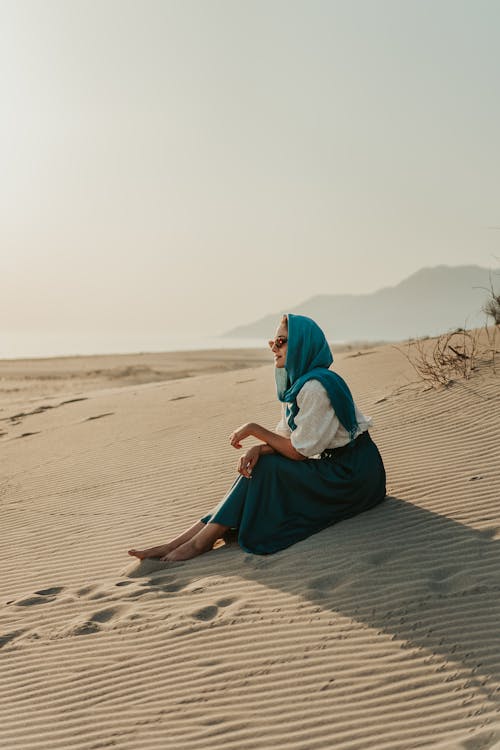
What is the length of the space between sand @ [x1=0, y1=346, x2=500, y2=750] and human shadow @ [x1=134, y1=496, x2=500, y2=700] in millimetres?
14

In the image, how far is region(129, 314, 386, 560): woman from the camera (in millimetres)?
5359

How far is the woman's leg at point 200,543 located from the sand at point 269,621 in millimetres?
95

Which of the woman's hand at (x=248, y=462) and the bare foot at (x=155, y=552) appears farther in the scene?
the bare foot at (x=155, y=552)

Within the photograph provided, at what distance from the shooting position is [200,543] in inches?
222

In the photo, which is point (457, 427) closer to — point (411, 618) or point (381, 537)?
point (381, 537)

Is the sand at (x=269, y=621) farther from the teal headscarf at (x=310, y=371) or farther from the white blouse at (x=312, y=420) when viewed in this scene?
the teal headscarf at (x=310, y=371)

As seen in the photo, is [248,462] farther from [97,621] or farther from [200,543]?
[97,621]

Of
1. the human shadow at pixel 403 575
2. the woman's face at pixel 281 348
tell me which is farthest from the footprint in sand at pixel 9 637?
the woman's face at pixel 281 348

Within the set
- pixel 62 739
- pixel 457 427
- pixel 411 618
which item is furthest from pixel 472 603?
pixel 457 427

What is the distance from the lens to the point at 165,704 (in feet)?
12.7

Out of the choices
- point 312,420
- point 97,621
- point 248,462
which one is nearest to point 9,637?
point 97,621

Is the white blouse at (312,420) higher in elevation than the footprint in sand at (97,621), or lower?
higher

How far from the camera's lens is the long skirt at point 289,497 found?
543 centimetres

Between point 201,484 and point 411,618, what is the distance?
420 cm
